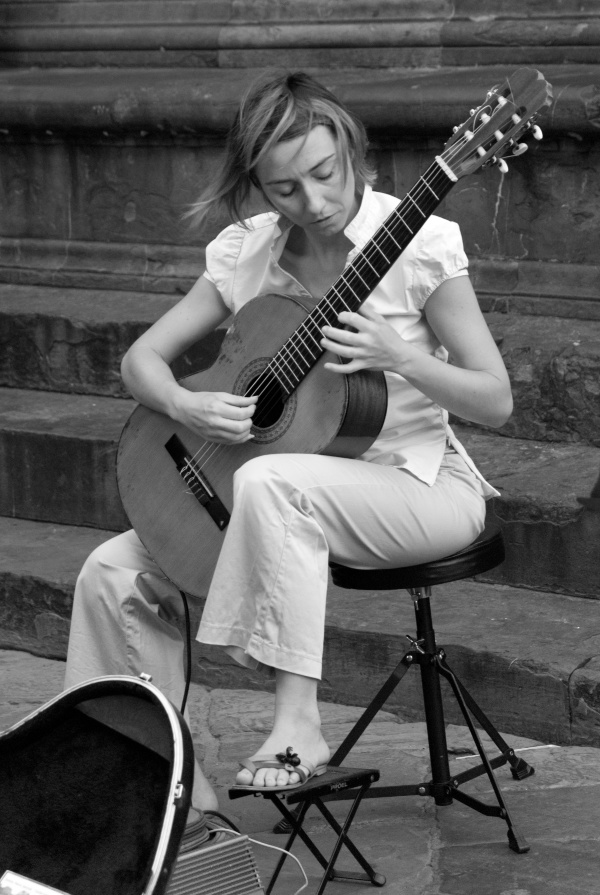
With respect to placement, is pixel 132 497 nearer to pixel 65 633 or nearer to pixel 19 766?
pixel 19 766

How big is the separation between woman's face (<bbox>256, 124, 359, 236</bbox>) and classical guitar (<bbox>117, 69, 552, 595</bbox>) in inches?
6.8

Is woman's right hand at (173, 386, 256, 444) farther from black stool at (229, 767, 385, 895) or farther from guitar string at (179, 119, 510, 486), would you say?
black stool at (229, 767, 385, 895)

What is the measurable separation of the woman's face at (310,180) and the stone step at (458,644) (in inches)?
47.9

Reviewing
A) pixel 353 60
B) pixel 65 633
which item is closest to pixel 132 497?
pixel 65 633

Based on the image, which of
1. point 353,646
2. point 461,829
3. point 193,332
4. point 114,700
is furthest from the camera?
point 353,646

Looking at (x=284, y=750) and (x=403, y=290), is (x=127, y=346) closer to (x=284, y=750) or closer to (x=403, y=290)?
(x=403, y=290)

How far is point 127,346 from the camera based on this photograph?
4.71 meters

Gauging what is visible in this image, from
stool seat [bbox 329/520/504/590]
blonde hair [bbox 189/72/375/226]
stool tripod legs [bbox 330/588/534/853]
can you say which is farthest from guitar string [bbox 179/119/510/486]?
stool tripod legs [bbox 330/588/534/853]

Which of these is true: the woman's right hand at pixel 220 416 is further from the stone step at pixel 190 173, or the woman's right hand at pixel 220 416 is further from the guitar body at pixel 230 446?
the stone step at pixel 190 173

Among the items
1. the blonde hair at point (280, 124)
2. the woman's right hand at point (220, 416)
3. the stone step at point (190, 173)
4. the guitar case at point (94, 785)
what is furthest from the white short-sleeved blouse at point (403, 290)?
the stone step at point (190, 173)

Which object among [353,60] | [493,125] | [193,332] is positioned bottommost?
[193,332]

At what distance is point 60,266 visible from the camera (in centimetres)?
519

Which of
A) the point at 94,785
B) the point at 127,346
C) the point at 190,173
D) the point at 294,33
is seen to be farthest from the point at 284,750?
the point at 294,33

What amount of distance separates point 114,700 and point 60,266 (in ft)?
10.8
